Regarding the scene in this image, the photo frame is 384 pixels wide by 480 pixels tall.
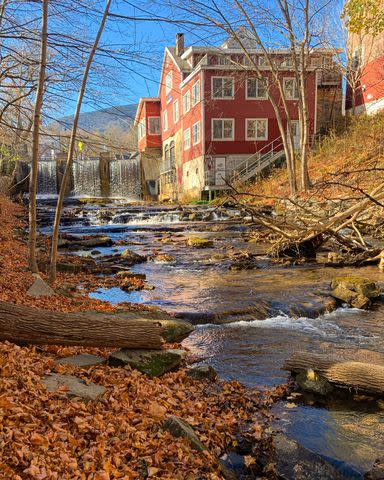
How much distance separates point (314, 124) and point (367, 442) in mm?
33084

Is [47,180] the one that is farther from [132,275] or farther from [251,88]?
[132,275]

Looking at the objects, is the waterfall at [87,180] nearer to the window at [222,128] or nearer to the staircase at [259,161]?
the window at [222,128]

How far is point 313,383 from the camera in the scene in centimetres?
550

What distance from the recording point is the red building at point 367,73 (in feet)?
101

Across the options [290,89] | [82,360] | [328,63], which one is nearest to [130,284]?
[82,360]

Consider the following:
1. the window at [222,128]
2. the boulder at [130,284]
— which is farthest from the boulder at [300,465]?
the window at [222,128]

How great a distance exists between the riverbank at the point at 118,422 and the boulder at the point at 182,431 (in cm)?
5

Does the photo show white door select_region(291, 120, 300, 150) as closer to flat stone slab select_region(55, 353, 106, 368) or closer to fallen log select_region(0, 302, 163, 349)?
fallen log select_region(0, 302, 163, 349)

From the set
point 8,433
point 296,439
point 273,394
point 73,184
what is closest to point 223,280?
point 273,394

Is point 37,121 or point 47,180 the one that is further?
point 47,180

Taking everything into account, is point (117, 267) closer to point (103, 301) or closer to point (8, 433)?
point (103, 301)

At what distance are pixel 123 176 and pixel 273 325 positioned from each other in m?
38.0

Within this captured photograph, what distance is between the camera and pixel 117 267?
1342cm

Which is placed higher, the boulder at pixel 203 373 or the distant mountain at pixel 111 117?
the distant mountain at pixel 111 117
